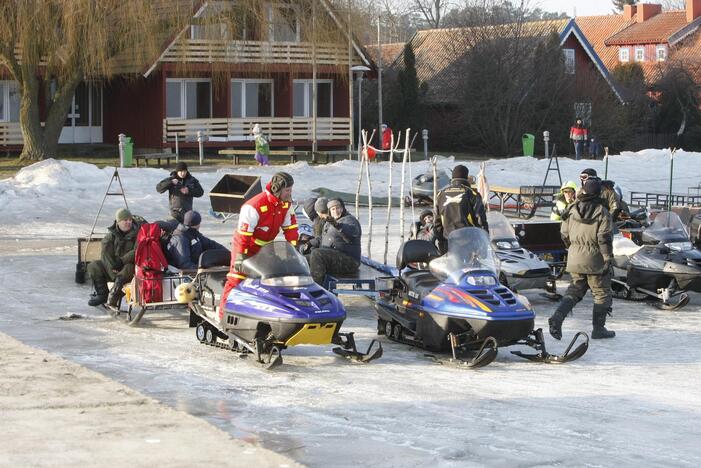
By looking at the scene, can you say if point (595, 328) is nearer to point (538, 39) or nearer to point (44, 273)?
point (44, 273)

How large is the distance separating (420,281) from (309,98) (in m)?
32.7

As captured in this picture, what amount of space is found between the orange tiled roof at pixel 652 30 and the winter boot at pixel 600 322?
62.9 m

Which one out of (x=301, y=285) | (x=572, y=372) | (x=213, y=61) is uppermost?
(x=213, y=61)

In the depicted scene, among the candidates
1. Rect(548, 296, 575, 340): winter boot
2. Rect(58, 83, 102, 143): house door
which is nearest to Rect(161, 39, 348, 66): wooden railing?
Rect(58, 83, 102, 143): house door

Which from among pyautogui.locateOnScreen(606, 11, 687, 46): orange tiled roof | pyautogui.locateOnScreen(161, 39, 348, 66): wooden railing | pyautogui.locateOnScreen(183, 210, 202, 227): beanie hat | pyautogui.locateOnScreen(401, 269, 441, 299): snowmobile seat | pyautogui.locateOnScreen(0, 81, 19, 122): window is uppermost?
pyautogui.locateOnScreen(606, 11, 687, 46): orange tiled roof

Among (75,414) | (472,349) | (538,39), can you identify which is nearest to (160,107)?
(538,39)

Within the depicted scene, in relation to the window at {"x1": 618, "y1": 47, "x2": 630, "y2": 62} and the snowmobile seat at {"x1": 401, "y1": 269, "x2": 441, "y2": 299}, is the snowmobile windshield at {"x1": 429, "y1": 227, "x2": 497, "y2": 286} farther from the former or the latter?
the window at {"x1": 618, "y1": 47, "x2": 630, "y2": 62}

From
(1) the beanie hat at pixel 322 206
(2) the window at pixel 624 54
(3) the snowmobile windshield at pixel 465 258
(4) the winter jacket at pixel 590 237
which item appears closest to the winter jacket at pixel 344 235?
(1) the beanie hat at pixel 322 206

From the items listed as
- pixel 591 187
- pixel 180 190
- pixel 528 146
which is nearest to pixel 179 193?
pixel 180 190

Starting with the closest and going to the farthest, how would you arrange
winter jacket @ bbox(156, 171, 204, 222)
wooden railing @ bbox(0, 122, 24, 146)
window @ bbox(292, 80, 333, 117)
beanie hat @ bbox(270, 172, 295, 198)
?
1. beanie hat @ bbox(270, 172, 295, 198)
2. winter jacket @ bbox(156, 171, 204, 222)
3. wooden railing @ bbox(0, 122, 24, 146)
4. window @ bbox(292, 80, 333, 117)

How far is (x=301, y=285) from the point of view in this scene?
426 inches

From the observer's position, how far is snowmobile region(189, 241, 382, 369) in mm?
10531

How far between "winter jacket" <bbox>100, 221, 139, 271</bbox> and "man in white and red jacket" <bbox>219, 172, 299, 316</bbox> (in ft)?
9.50

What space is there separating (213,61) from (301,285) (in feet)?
87.6
